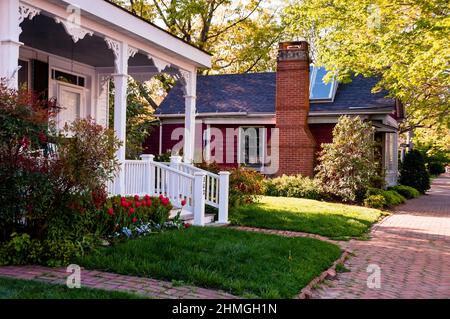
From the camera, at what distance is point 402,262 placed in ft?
24.9

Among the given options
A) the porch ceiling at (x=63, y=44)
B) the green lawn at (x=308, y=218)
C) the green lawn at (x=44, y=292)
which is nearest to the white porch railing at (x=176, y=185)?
the green lawn at (x=308, y=218)

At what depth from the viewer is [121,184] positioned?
8758 millimetres


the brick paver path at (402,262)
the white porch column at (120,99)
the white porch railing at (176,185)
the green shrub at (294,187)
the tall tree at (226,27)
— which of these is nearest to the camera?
the brick paver path at (402,262)

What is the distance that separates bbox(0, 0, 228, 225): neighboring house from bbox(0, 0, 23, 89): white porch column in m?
0.01

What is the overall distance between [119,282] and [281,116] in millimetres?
13774

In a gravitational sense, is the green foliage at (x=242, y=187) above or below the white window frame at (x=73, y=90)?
below

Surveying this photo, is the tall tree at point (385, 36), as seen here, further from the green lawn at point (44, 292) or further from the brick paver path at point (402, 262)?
the green lawn at point (44, 292)

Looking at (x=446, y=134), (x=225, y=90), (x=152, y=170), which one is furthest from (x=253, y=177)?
(x=446, y=134)

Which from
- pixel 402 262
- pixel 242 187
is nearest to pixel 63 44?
pixel 242 187

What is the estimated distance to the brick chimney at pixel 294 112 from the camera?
17.7 m

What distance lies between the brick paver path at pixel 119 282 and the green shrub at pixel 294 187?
1122 cm

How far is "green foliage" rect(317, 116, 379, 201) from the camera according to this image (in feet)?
49.9

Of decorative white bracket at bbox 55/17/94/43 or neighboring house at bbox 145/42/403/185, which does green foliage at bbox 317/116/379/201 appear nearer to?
neighboring house at bbox 145/42/403/185

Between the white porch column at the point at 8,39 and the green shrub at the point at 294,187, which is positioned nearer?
the white porch column at the point at 8,39
